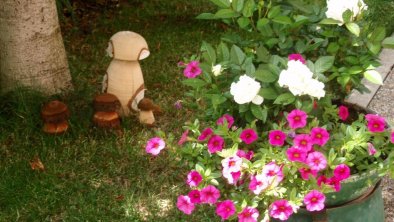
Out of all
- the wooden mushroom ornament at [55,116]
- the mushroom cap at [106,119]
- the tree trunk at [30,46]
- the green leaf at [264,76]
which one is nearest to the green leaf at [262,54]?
the green leaf at [264,76]

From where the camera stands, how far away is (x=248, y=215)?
2.25m

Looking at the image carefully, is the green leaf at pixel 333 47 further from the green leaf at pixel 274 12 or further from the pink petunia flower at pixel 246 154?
the pink petunia flower at pixel 246 154

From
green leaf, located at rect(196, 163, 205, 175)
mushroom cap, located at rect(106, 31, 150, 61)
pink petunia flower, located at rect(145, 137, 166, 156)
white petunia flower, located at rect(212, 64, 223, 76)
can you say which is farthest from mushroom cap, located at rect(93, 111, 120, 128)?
green leaf, located at rect(196, 163, 205, 175)

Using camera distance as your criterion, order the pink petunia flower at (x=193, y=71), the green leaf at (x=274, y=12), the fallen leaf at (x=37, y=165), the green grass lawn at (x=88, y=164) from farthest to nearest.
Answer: the fallen leaf at (x=37, y=165), the green grass lawn at (x=88, y=164), the pink petunia flower at (x=193, y=71), the green leaf at (x=274, y=12)

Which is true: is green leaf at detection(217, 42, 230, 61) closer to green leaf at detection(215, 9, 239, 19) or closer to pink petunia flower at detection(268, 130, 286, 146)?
green leaf at detection(215, 9, 239, 19)

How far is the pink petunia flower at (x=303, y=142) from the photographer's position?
7.25 ft

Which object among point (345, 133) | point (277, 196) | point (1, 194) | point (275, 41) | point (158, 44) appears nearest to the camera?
point (277, 196)

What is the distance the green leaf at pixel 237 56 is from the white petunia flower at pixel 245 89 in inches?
8.1

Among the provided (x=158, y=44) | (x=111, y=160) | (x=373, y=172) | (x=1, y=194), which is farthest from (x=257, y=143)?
(x=158, y=44)

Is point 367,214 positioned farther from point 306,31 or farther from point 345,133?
point 306,31

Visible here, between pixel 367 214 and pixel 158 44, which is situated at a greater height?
pixel 367 214

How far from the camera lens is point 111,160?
3.42 metres

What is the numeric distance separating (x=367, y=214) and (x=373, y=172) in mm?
216

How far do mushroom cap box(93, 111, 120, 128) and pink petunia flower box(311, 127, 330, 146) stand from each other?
1644 millimetres
